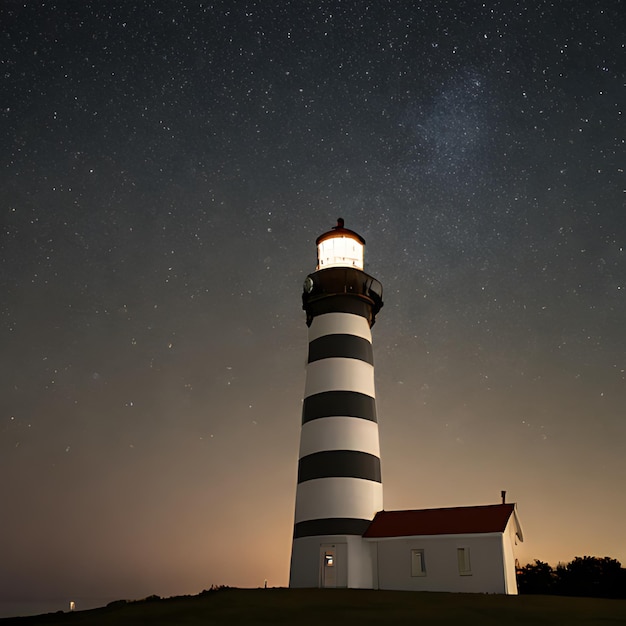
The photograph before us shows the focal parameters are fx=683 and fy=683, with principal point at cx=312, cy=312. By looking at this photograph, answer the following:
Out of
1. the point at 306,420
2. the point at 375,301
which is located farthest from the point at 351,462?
the point at 375,301

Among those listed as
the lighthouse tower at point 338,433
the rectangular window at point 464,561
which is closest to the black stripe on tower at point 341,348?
the lighthouse tower at point 338,433

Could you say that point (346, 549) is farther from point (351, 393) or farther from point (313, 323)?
point (313, 323)

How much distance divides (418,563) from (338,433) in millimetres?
5396

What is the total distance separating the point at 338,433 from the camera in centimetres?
2595

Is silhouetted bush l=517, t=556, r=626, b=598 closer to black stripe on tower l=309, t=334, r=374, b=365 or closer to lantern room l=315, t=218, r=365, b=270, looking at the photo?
black stripe on tower l=309, t=334, r=374, b=365

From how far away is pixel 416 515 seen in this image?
82.8 ft

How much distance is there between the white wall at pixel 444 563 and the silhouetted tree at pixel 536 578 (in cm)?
2129

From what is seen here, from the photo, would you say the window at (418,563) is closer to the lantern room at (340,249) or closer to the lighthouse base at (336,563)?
the lighthouse base at (336,563)

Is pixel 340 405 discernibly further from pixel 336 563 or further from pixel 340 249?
pixel 340 249

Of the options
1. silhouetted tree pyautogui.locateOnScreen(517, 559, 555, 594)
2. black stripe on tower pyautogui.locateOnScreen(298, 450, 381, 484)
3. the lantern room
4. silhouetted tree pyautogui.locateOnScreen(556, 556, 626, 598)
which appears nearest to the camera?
black stripe on tower pyautogui.locateOnScreen(298, 450, 381, 484)

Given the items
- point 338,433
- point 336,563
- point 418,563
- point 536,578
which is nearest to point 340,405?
point 338,433

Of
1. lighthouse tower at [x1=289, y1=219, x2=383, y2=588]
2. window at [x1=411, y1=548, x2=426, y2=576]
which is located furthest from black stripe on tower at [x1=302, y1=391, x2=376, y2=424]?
window at [x1=411, y1=548, x2=426, y2=576]

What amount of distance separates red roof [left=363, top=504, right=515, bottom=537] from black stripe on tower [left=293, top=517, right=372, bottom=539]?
0.29 meters

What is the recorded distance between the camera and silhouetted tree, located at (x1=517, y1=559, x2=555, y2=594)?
4247 centimetres
